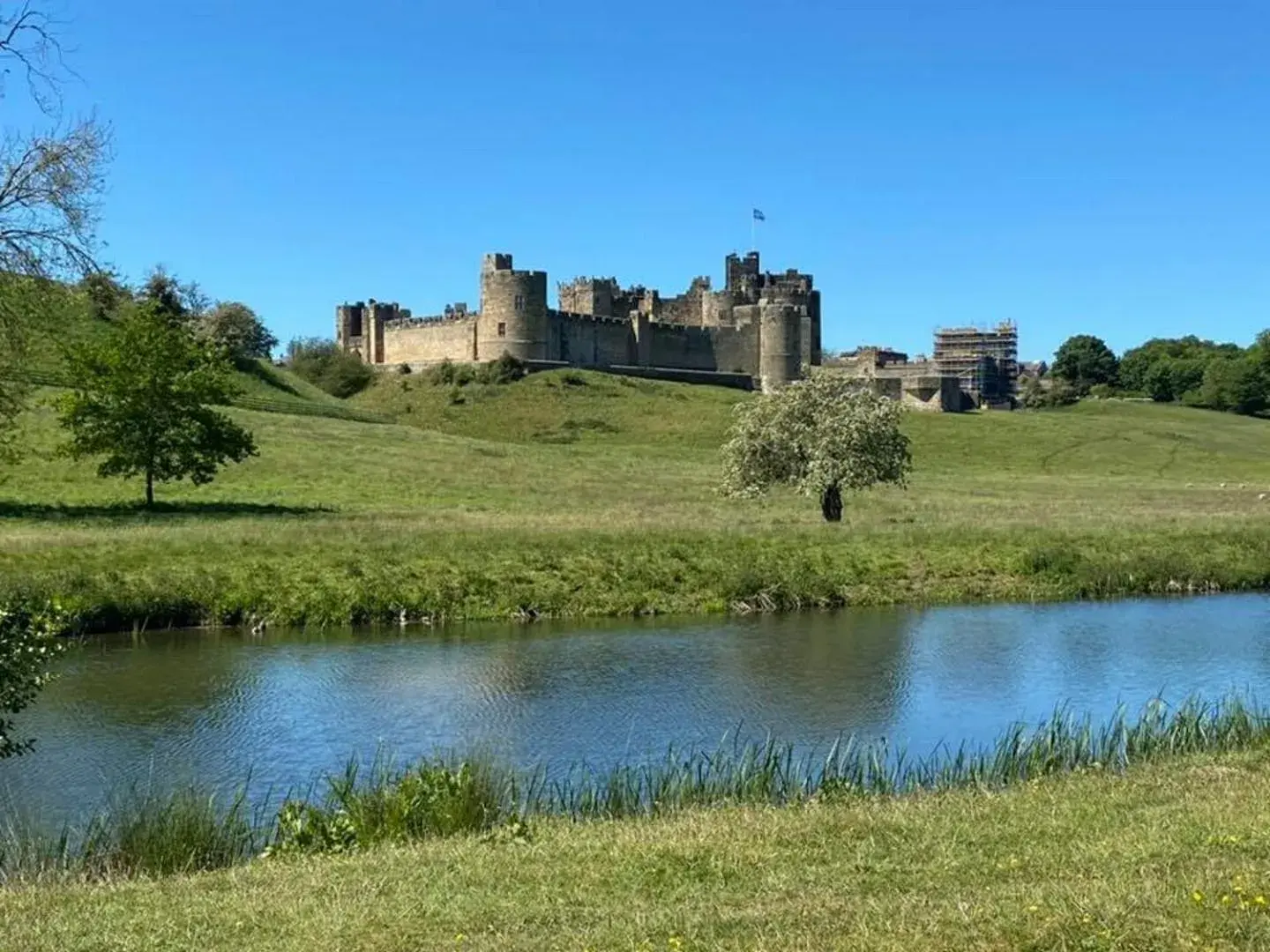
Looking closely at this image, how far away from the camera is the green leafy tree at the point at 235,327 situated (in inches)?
2975

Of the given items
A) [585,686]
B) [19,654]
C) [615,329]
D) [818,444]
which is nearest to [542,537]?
[818,444]

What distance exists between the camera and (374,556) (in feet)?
81.6

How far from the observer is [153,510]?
3262cm

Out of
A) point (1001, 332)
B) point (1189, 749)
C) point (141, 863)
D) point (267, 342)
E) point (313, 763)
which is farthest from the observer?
point (1001, 332)

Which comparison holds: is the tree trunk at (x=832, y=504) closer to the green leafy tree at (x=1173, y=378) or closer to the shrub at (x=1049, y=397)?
the shrub at (x=1049, y=397)

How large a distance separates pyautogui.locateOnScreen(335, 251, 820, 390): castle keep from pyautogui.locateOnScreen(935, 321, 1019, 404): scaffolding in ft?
54.0

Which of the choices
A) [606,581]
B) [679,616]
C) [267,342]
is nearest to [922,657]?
[679,616]

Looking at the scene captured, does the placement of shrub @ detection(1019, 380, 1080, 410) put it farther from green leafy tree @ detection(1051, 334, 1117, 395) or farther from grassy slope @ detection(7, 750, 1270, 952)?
grassy slope @ detection(7, 750, 1270, 952)

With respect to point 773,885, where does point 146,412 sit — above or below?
above

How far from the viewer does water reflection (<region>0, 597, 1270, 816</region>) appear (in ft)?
45.1

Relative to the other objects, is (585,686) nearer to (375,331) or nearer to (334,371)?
(334,371)

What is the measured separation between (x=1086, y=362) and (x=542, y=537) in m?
114

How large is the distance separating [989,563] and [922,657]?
862cm

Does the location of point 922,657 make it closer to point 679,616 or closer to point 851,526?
point 679,616
